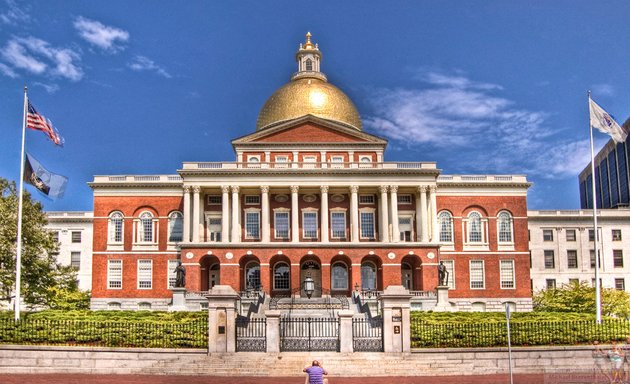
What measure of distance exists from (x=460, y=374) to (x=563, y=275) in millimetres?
50231

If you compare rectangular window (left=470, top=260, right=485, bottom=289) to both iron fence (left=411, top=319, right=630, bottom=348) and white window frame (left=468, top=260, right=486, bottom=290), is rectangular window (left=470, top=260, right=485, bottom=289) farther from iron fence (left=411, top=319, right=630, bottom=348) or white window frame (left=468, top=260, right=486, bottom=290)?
iron fence (left=411, top=319, right=630, bottom=348)

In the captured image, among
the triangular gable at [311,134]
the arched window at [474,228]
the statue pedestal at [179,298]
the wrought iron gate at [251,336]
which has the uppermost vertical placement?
the triangular gable at [311,134]

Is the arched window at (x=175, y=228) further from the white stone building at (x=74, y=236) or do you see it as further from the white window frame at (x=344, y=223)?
the white stone building at (x=74, y=236)

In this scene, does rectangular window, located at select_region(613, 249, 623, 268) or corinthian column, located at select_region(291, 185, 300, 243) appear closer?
corinthian column, located at select_region(291, 185, 300, 243)

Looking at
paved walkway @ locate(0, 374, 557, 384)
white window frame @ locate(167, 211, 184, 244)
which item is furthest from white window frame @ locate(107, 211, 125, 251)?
paved walkway @ locate(0, 374, 557, 384)

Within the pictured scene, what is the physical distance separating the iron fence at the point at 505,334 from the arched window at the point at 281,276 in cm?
3298

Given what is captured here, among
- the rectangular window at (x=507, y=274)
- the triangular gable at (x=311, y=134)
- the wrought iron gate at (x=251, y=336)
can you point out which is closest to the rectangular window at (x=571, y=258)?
the rectangular window at (x=507, y=274)

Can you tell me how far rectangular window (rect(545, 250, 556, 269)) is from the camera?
237ft

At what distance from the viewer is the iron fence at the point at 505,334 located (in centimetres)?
2750

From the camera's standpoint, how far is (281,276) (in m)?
60.7

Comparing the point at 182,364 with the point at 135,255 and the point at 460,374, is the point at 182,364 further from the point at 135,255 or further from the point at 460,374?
the point at 135,255

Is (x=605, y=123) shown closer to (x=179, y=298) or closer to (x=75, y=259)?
(x=179, y=298)

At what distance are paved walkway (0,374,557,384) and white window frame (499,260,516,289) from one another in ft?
121

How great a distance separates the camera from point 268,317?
27.1m
